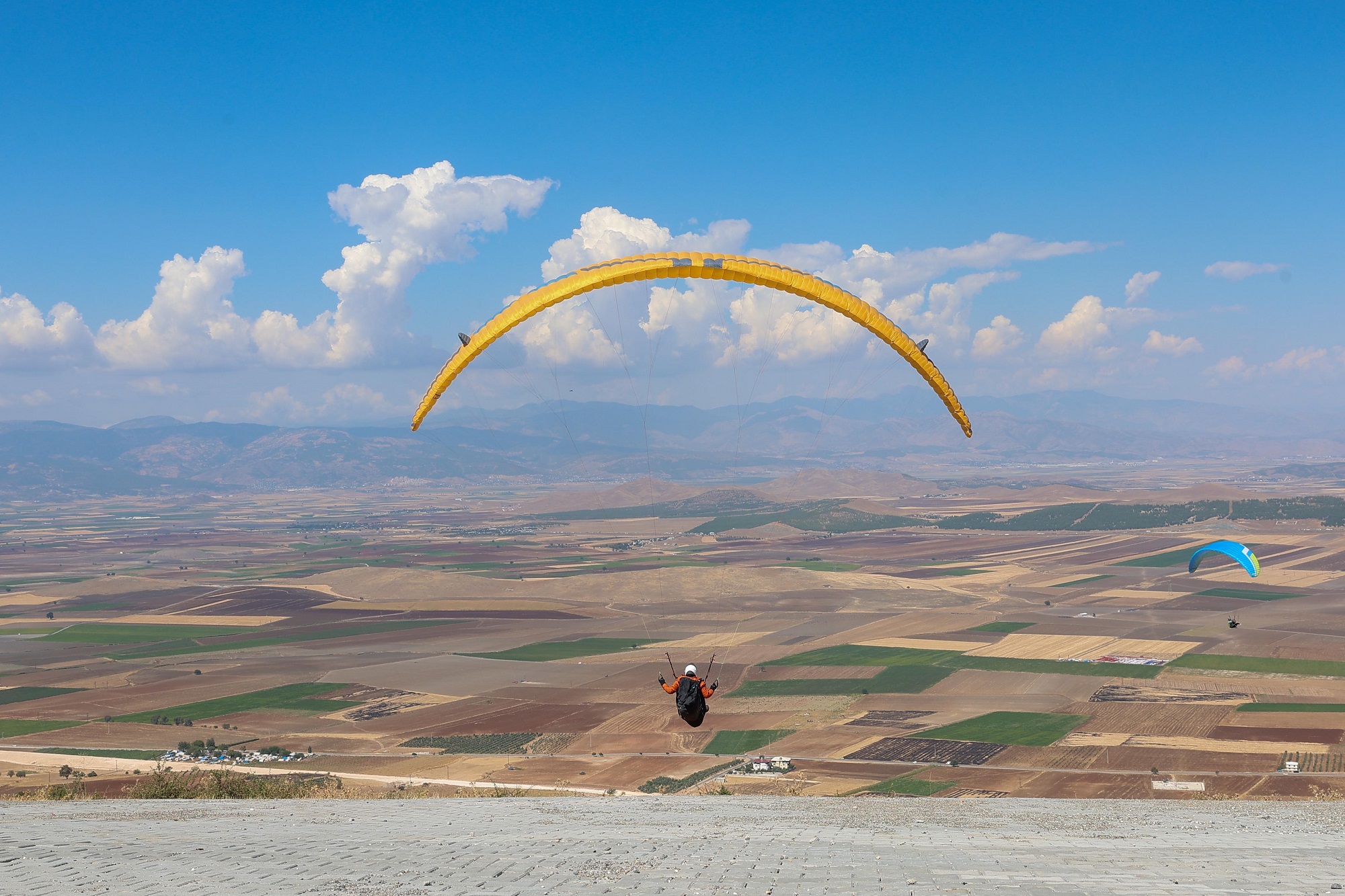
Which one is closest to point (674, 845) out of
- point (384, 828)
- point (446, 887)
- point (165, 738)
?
point (446, 887)

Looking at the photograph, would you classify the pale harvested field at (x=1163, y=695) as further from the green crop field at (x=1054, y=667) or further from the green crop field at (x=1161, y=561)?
the green crop field at (x=1161, y=561)

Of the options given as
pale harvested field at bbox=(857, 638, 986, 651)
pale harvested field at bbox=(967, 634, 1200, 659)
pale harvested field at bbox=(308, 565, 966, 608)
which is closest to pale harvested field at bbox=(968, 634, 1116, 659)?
pale harvested field at bbox=(967, 634, 1200, 659)

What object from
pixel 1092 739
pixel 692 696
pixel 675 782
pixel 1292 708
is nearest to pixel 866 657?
pixel 1092 739

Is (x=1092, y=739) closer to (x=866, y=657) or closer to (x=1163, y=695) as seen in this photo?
(x=1163, y=695)

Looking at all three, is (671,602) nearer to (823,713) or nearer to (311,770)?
(823,713)

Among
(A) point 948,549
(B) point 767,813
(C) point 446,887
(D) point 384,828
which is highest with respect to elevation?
(C) point 446,887
